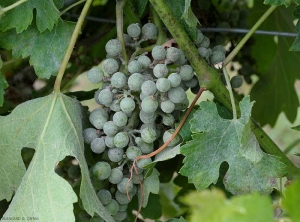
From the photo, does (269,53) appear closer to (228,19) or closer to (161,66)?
(228,19)

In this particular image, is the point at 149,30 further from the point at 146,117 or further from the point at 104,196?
the point at 104,196

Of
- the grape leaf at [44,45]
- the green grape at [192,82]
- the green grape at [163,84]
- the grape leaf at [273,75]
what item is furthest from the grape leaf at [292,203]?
the grape leaf at [273,75]

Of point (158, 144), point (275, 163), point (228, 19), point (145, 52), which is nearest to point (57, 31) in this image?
point (145, 52)

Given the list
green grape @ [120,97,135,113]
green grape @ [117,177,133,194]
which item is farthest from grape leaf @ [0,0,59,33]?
green grape @ [117,177,133,194]

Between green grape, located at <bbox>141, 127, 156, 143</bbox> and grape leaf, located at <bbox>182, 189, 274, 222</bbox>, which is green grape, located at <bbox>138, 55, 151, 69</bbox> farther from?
grape leaf, located at <bbox>182, 189, 274, 222</bbox>

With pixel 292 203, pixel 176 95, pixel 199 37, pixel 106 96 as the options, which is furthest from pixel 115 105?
pixel 292 203

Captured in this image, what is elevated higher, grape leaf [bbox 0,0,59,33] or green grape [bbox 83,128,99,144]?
grape leaf [bbox 0,0,59,33]

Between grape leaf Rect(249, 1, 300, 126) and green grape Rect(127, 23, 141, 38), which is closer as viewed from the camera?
green grape Rect(127, 23, 141, 38)

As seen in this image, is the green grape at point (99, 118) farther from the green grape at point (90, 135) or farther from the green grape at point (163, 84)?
the green grape at point (163, 84)
